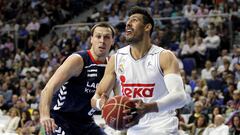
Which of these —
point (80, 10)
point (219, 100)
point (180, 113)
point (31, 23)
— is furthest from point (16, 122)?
point (80, 10)

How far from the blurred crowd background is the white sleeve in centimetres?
656

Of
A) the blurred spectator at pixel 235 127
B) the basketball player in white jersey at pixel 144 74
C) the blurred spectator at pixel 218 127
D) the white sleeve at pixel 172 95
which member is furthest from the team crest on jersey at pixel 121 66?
the blurred spectator at pixel 235 127

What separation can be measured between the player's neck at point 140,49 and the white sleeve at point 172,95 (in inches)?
18.7

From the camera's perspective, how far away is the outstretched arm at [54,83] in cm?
633

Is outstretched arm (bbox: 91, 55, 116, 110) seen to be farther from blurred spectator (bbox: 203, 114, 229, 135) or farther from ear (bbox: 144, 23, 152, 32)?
blurred spectator (bbox: 203, 114, 229, 135)

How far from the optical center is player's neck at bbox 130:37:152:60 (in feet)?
19.5

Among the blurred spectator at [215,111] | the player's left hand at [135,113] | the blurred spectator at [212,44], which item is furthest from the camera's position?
the blurred spectator at [212,44]

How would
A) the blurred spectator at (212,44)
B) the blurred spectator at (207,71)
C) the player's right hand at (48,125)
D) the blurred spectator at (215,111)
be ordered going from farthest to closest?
the blurred spectator at (212,44) → the blurred spectator at (207,71) → the blurred spectator at (215,111) → the player's right hand at (48,125)

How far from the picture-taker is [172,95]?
17.8 ft

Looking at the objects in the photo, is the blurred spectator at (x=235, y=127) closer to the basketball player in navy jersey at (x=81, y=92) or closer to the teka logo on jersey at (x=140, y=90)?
the basketball player in navy jersey at (x=81, y=92)

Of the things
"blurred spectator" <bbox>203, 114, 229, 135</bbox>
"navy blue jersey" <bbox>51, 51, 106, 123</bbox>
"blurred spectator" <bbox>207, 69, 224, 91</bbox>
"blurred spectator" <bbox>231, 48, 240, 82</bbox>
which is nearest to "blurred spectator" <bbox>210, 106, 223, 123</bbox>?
"blurred spectator" <bbox>203, 114, 229, 135</bbox>

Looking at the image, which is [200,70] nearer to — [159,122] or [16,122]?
[16,122]

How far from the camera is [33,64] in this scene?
20.6m

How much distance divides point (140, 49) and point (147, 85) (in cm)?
41
